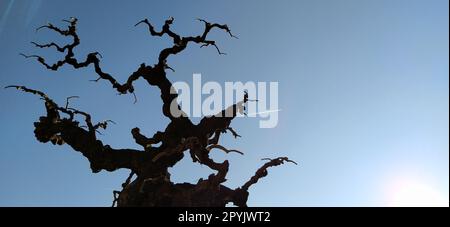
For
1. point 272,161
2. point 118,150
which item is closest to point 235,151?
point 272,161

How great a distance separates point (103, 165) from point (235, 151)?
5961 mm

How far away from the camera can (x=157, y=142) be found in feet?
55.1

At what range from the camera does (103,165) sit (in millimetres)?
16234

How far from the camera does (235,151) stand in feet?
50.2

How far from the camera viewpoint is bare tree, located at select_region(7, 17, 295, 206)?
1559 centimetres

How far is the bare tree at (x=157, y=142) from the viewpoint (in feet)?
51.2

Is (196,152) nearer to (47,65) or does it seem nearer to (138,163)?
(138,163)
